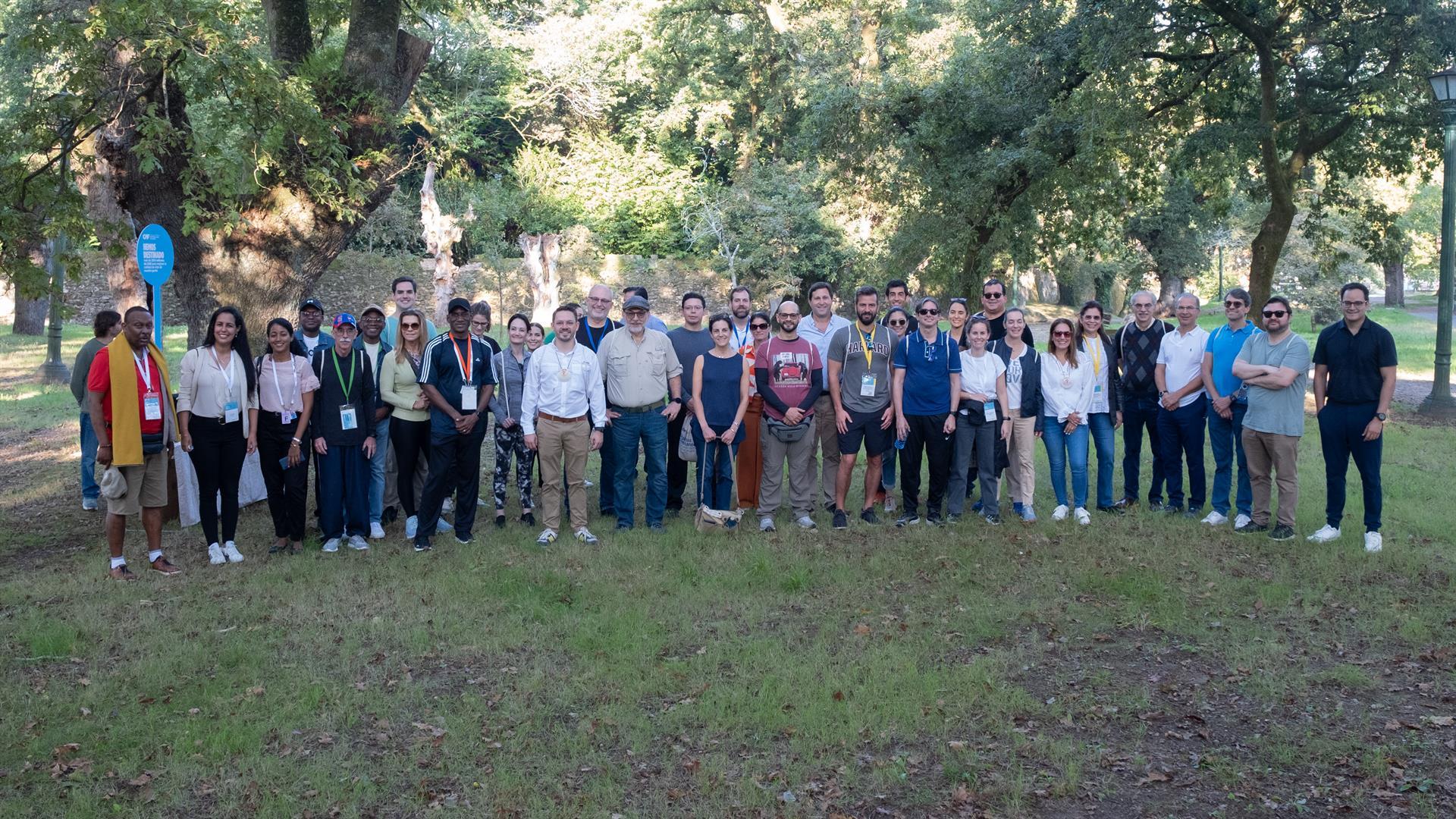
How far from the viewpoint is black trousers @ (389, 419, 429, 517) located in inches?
350

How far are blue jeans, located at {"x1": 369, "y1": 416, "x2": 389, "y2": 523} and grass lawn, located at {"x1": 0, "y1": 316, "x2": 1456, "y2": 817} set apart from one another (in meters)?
0.78

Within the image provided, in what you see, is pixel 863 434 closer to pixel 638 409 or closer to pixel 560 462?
pixel 638 409

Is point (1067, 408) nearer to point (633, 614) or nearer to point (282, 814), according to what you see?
point (633, 614)

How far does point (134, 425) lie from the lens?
24.8ft

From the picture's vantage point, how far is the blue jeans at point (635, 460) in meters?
9.06

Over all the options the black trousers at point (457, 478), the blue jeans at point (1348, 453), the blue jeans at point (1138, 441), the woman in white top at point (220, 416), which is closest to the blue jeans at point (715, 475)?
the black trousers at point (457, 478)

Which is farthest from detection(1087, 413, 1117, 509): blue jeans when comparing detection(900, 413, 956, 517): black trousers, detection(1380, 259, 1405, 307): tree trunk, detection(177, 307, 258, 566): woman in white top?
detection(1380, 259, 1405, 307): tree trunk

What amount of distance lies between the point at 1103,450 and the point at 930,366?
5.74ft

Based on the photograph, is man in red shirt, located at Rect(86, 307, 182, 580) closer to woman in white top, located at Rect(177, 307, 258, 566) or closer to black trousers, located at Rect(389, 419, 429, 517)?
woman in white top, located at Rect(177, 307, 258, 566)

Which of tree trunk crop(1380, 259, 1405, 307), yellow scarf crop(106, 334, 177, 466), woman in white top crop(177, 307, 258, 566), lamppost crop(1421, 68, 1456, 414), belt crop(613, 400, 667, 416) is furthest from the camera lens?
tree trunk crop(1380, 259, 1405, 307)

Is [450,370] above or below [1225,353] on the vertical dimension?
above

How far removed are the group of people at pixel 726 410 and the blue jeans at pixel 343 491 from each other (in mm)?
20

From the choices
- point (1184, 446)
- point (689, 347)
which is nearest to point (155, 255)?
point (689, 347)

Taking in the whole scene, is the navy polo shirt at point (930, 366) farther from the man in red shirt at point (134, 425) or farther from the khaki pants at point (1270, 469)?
the man in red shirt at point (134, 425)
